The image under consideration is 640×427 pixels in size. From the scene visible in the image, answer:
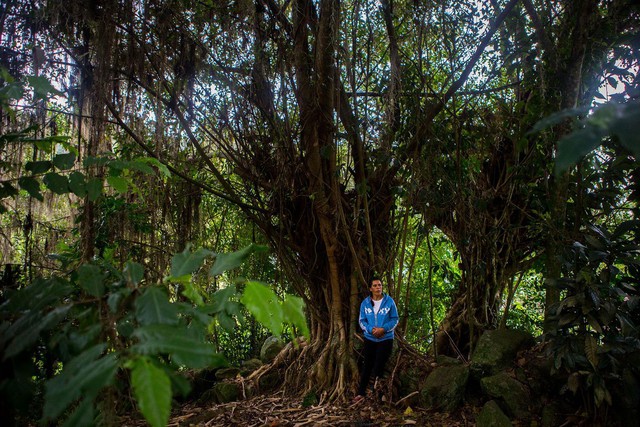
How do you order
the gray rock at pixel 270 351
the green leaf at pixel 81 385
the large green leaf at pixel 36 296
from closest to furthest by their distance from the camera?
Answer: the green leaf at pixel 81 385 < the large green leaf at pixel 36 296 < the gray rock at pixel 270 351

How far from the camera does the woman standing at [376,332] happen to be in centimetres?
449

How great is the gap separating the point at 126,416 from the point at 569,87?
4.64 m

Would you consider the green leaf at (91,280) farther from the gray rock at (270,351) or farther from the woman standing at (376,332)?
the gray rock at (270,351)

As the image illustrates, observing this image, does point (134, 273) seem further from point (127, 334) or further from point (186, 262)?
point (127, 334)

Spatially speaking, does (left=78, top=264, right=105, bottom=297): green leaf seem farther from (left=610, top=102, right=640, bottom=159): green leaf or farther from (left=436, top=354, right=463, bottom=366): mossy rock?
(left=436, top=354, right=463, bottom=366): mossy rock

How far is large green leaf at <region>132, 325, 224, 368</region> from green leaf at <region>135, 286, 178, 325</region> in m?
0.05

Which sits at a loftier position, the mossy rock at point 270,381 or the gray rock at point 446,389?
the gray rock at point 446,389

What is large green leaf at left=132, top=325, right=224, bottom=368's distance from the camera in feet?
2.46

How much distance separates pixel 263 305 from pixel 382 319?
375 cm

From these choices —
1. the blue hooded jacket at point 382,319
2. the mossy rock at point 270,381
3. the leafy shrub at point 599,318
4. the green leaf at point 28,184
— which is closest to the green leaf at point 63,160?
the green leaf at point 28,184

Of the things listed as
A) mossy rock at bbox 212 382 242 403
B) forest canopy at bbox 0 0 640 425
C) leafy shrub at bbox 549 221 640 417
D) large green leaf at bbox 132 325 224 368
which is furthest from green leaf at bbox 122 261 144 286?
mossy rock at bbox 212 382 242 403

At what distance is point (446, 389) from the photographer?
3.99 meters

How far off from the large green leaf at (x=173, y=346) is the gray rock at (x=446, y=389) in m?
3.62

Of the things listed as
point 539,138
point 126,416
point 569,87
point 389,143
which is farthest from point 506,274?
point 126,416
